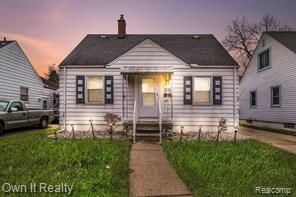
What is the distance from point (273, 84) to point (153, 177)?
15966mm

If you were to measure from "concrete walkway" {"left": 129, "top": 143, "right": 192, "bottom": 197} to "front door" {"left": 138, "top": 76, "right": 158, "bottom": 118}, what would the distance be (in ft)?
18.9

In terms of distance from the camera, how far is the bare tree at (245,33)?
47.2 metres

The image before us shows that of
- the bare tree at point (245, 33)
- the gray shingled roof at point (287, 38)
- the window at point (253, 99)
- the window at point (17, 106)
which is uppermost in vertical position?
the bare tree at point (245, 33)

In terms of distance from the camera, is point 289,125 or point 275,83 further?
point 275,83

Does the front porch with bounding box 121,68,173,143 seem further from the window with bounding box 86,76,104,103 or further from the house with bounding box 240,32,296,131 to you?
the house with bounding box 240,32,296,131

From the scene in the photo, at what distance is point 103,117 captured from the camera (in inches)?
645

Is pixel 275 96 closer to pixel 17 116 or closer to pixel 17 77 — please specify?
pixel 17 116

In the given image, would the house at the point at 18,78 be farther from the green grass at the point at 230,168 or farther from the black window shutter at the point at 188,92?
the green grass at the point at 230,168

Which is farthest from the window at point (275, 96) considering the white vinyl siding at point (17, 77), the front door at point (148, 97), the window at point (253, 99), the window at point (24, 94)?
the window at point (24, 94)

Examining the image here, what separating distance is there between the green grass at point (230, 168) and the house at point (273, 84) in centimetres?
920

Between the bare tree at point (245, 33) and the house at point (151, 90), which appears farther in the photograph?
the bare tree at point (245, 33)

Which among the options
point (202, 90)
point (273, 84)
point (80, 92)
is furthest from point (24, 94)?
point (273, 84)

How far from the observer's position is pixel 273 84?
20.9 m

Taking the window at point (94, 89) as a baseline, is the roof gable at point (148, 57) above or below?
above
